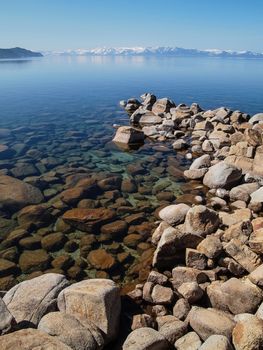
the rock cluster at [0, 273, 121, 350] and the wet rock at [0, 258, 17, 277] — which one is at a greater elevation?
the rock cluster at [0, 273, 121, 350]

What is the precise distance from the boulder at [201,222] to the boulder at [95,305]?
15.9 ft

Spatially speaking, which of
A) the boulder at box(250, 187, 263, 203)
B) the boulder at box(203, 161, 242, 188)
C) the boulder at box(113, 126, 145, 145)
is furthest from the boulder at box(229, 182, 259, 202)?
the boulder at box(113, 126, 145, 145)

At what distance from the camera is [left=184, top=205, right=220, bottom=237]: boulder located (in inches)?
504

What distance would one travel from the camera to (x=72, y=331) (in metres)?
7.53

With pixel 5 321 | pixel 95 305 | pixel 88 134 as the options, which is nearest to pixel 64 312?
pixel 95 305

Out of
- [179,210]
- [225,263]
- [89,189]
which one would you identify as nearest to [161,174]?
[89,189]

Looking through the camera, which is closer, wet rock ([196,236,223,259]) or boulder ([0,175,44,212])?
wet rock ([196,236,223,259])

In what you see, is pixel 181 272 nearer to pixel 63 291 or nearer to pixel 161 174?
pixel 63 291

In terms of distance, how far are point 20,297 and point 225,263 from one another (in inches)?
254

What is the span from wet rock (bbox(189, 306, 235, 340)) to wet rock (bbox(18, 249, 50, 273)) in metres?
5.79

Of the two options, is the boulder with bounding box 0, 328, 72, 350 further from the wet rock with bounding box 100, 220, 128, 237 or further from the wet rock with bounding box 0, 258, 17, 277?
the wet rock with bounding box 100, 220, 128, 237

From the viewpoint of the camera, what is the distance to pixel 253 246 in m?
11.0

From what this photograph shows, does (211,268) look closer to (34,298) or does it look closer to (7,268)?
(34,298)

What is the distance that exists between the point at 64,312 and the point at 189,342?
123 inches
